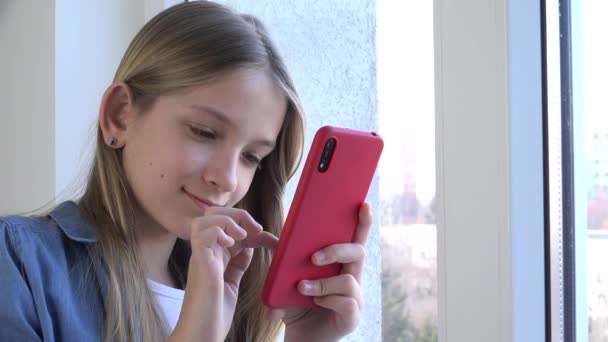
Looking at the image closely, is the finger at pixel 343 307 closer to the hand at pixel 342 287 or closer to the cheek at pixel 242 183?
the hand at pixel 342 287

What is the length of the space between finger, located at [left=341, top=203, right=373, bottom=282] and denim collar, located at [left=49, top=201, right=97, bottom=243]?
1.07 ft

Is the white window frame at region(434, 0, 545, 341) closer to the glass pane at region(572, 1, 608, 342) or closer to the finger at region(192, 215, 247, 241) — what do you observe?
the glass pane at region(572, 1, 608, 342)

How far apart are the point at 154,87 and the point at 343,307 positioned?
37cm

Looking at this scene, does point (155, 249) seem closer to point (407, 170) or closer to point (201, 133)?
point (201, 133)

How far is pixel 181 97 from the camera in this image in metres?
0.82

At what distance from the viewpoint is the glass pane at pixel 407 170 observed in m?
0.90

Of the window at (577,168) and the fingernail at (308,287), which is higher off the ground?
the window at (577,168)

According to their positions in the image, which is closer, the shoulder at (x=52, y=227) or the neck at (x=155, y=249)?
the shoulder at (x=52, y=227)

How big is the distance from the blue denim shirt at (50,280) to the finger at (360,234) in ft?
1.01

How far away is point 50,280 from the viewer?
76 centimetres

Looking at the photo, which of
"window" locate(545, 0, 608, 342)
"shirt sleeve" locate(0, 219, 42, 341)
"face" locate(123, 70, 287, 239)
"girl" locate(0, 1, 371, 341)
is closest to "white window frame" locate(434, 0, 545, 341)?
"window" locate(545, 0, 608, 342)

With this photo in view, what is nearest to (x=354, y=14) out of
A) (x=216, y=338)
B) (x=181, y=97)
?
(x=181, y=97)

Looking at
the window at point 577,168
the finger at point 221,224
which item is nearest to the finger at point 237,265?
the finger at point 221,224

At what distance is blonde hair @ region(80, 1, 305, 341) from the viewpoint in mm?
819
